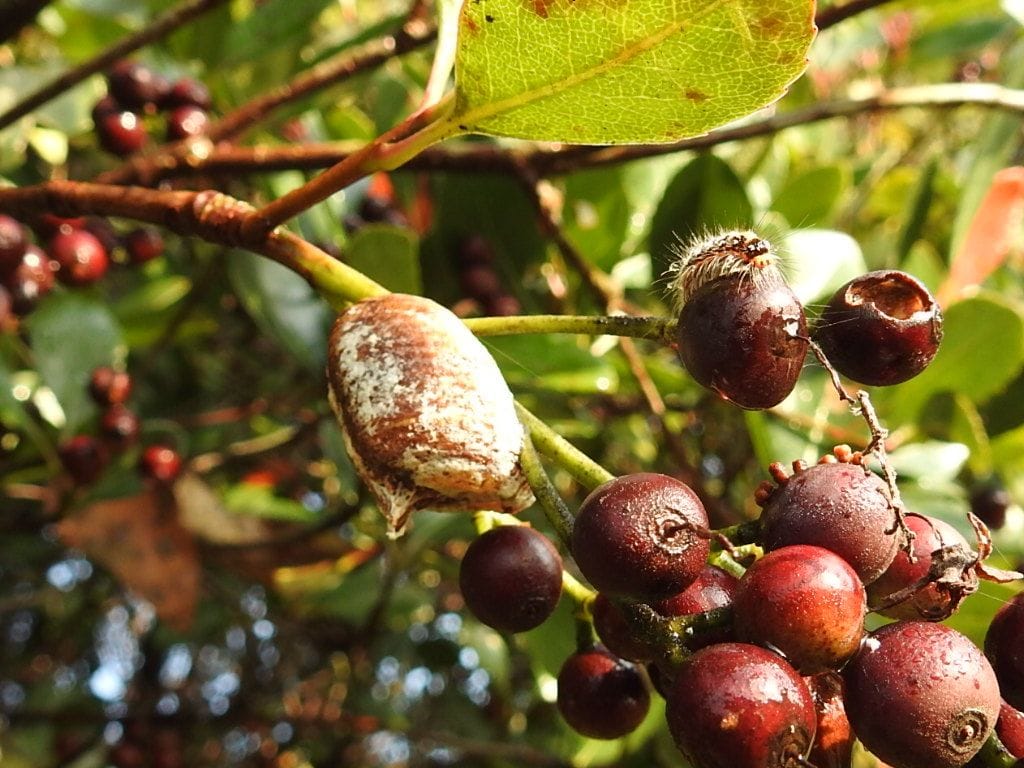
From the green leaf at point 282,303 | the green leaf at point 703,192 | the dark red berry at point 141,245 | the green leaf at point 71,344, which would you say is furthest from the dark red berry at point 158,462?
the green leaf at point 703,192

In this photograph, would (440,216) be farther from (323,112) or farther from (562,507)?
(562,507)

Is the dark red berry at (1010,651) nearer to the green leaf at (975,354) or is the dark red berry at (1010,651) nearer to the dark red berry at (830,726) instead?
the dark red berry at (830,726)

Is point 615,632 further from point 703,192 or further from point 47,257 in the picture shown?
point 47,257

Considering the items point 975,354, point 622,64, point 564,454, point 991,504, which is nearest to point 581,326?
point 564,454

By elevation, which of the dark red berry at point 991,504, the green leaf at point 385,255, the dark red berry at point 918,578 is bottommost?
the dark red berry at point 991,504

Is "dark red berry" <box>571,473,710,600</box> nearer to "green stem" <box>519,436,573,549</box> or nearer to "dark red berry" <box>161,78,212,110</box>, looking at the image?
"green stem" <box>519,436,573,549</box>

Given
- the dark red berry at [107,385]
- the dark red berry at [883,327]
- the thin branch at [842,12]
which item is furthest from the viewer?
the dark red berry at [107,385]
